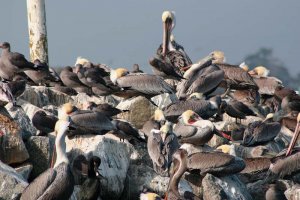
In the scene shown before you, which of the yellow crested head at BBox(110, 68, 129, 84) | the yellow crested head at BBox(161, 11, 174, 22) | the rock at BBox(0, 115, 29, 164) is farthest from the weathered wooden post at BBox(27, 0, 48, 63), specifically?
the rock at BBox(0, 115, 29, 164)

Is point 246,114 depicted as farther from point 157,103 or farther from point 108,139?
point 108,139

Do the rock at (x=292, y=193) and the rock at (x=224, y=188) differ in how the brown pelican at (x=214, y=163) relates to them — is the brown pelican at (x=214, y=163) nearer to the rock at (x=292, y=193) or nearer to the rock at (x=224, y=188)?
the rock at (x=224, y=188)

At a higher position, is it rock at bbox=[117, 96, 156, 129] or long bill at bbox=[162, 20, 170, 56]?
long bill at bbox=[162, 20, 170, 56]

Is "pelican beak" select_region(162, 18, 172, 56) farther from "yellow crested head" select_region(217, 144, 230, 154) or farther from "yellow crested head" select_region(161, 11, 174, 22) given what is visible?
"yellow crested head" select_region(217, 144, 230, 154)

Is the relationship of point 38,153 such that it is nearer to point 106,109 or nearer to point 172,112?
point 106,109

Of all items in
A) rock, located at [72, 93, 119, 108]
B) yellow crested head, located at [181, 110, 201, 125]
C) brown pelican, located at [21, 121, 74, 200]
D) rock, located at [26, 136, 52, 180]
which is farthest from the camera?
rock, located at [72, 93, 119, 108]

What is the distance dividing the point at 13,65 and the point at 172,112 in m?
3.14

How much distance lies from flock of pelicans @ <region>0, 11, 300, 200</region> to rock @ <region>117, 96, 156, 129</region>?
222 millimetres

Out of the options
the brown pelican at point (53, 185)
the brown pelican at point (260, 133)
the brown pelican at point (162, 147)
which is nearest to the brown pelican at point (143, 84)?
the brown pelican at point (260, 133)

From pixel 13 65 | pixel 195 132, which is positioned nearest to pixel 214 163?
pixel 195 132

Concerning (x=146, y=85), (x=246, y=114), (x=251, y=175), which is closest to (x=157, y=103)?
(x=146, y=85)

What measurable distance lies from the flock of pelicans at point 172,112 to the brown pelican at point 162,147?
0.04 ft

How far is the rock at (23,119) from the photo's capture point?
44.2 feet

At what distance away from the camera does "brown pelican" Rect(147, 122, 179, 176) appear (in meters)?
13.1
